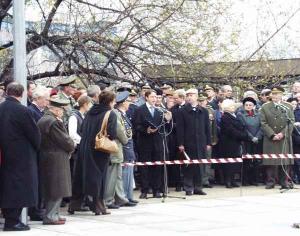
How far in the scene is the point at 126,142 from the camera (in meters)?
13.0

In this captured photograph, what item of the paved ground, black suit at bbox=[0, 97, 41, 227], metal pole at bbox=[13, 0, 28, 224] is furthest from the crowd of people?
the paved ground

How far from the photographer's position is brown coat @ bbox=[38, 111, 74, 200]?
1123 centimetres

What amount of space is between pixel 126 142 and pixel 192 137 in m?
2.72

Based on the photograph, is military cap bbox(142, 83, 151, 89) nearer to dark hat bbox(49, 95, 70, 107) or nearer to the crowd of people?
the crowd of people

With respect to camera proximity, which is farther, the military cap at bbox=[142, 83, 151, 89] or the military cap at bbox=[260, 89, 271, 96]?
the military cap at bbox=[260, 89, 271, 96]

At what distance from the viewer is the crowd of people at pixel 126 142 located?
35.2 ft

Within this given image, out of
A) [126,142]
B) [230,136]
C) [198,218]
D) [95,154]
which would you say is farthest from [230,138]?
[95,154]

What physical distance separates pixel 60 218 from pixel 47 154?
3.21ft

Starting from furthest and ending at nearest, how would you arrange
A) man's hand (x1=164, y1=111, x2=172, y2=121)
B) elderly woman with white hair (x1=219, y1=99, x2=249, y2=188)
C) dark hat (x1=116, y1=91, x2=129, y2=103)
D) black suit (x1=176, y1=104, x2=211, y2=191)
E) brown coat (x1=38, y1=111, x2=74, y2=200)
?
elderly woman with white hair (x1=219, y1=99, x2=249, y2=188) → black suit (x1=176, y1=104, x2=211, y2=191) → man's hand (x1=164, y1=111, x2=172, y2=121) → dark hat (x1=116, y1=91, x2=129, y2=103) → brown coat (x1=38, y1=111, x2=74, y2=200)

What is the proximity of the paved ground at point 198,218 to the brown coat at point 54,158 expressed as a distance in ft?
1.72

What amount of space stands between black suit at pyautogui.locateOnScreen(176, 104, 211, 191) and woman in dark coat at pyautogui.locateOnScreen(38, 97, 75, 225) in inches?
174

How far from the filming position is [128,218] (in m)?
12.0

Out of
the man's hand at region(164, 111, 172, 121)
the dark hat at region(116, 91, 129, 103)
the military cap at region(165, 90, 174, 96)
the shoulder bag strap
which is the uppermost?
the military cap at region(165, 90, 174, 96)

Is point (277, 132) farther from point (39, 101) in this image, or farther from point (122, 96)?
point (39, 101)
